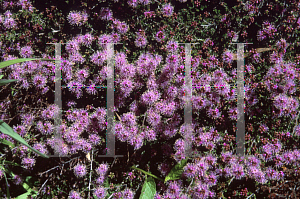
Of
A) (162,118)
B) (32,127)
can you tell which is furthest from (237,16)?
Result: (32,127)

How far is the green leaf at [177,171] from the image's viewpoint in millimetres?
3064

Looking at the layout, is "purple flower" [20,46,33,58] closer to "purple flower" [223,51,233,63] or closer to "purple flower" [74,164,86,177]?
"purple flower" [74,164,86,177]

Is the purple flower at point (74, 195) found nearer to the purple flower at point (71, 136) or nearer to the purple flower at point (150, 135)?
the purple flower at point (71, 136)

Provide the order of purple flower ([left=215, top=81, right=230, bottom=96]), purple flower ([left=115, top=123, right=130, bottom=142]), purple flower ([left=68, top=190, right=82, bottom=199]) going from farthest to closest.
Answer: purple flower ([left=68, top=190, right=82, bottom=199]) → purple flower ([left=215, top=81, right=230, bottom=96]) → purple flower ([left=115, top=123, right=130, bottom=142])

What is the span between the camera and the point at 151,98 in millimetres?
3023

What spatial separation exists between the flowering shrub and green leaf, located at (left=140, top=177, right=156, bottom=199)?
0.5 inches

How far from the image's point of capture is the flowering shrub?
123 inches

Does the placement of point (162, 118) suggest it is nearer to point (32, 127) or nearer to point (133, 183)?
point (133, 183)

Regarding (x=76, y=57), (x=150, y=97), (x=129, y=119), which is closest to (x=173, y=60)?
(x=150, y=97)

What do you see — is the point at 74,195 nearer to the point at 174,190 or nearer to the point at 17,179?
the point at 17,179

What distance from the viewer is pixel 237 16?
3441mm

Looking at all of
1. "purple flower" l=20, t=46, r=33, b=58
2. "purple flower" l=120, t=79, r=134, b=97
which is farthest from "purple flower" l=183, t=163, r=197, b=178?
"purple flower" l=20, t=46, r=33, b=58

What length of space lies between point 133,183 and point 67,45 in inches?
81.7

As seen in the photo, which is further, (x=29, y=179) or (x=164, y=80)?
(x=29, y=179)
